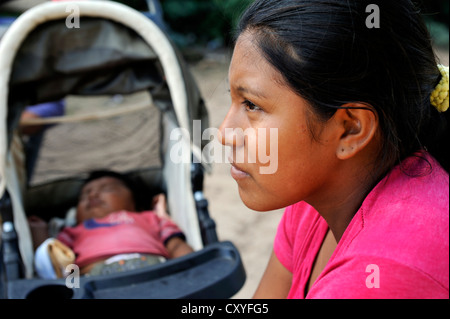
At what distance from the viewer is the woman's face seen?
0.96 meters

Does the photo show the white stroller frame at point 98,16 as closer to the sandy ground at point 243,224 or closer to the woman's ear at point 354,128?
the sandy ground at point 243,224

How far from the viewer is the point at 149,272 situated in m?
1.86

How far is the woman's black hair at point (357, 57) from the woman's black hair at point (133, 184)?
7.25 ft

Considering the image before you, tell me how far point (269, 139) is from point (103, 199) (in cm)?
207

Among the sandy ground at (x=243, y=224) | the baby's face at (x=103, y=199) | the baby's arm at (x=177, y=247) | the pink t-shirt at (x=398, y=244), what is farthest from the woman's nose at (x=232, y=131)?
the baby's face at (x=103, y=199)

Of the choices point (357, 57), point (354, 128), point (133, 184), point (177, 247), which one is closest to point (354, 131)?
point (354, 128)

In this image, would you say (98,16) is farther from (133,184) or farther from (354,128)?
(354,128)

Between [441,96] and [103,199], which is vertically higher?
[441,96]

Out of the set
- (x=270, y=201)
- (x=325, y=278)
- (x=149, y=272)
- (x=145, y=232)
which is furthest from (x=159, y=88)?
(x=325, y=278)

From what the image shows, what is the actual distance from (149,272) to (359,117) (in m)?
1.20

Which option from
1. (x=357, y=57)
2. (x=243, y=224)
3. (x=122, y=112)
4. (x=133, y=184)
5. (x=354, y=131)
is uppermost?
(x=357, y=57)

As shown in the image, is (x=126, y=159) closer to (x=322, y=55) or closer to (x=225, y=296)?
(x=225, y=296)

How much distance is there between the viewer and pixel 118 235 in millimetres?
2467
